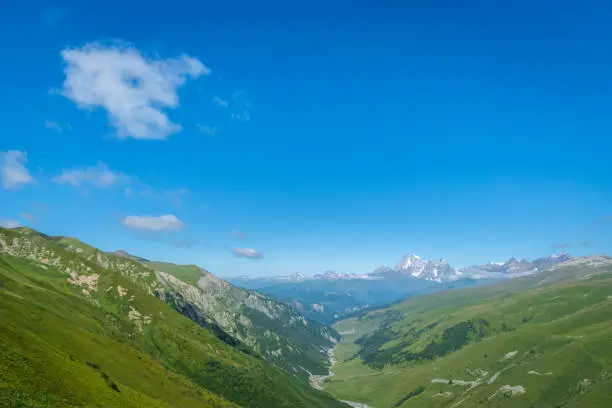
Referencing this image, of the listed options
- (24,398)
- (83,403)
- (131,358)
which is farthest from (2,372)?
(131,358)

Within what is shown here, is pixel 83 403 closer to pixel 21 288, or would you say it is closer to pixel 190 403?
pixel 190 403

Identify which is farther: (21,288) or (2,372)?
(21,288)

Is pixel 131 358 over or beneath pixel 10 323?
beneath

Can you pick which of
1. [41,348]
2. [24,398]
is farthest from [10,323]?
[24,398]

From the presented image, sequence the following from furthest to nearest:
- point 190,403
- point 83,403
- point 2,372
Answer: point 190,403 < point 83,403 < point 2,372

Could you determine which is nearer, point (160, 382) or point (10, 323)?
point (10, 323)

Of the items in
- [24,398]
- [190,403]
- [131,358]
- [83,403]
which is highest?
[24,398]

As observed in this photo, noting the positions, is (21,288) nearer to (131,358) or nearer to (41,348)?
(131,358)

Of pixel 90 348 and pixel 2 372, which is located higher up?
pixel 2 372

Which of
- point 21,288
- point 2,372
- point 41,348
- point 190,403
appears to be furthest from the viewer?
point 21,288
